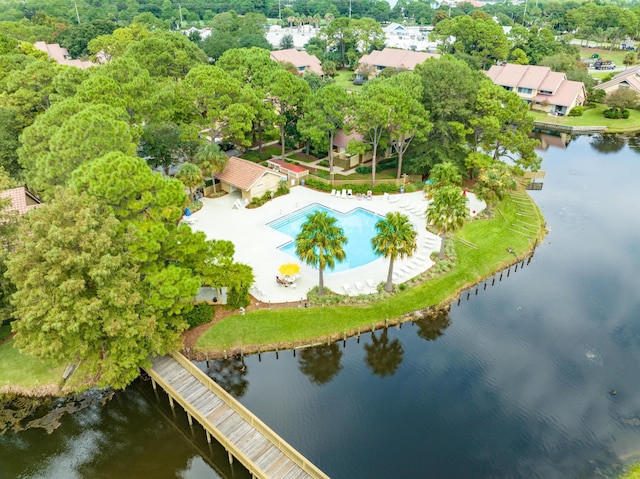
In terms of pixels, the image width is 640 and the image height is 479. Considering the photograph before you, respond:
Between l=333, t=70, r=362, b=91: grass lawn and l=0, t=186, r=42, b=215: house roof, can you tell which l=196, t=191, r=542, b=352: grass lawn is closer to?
l=0, t=186, r=42, b=215: house roof

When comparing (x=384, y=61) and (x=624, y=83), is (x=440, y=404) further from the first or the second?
(x=384, y=61)

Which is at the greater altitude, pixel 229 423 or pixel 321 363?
pixel 229 423

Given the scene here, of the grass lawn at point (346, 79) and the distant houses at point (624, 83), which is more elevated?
the distant houses at point (624, 83)

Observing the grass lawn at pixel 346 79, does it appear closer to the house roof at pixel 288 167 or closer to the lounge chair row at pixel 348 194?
the house roof at pixel 288 167

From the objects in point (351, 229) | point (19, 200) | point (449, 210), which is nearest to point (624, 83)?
point (351, 229)

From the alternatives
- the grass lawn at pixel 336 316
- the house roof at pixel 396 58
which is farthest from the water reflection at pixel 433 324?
the house roof at pixel 396 58

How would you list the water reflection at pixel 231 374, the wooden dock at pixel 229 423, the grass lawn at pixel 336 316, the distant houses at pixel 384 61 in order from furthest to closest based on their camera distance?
the distant houses at pixel 384 61 < the grass lawn at pixel 336 316 < the water reflection at pixel 231 374 < the wooden dock at pixel 229 423
